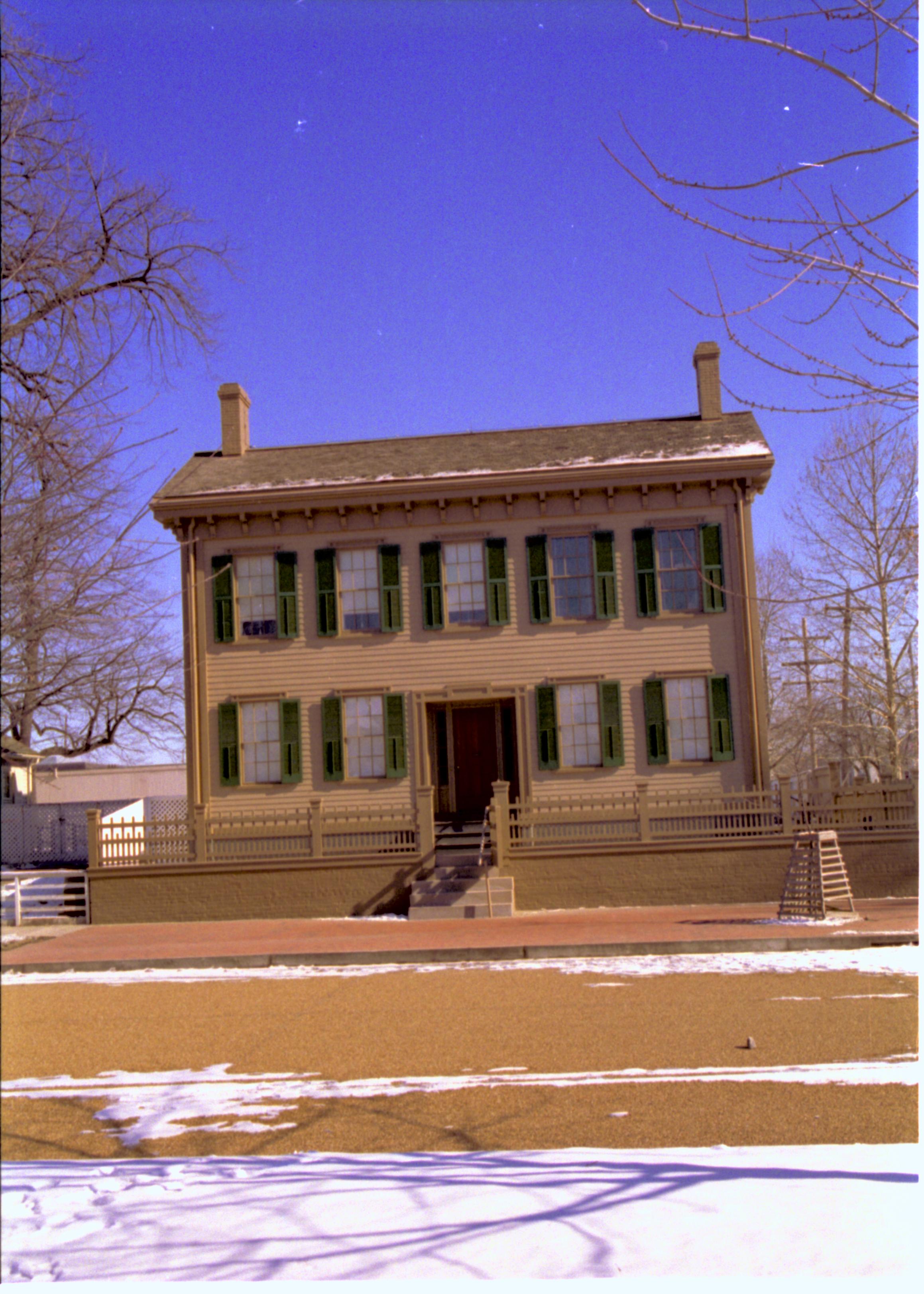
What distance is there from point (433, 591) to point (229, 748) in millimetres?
4134

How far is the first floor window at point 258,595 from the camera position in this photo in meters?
18.2

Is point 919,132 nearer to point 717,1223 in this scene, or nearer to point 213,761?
point 717,1223

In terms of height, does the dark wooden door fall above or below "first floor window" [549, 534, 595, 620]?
below

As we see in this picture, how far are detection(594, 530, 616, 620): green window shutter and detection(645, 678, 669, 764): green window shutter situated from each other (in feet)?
4.25

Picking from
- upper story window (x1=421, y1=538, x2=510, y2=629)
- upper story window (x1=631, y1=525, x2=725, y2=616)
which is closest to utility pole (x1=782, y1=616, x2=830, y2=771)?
upper story window (x1=631, y1=525, x2=725, y2=616)

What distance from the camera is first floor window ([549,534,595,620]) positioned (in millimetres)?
18094

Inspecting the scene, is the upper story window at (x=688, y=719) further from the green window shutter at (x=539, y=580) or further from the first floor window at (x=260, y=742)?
the first floor window at (x=260, y=742)

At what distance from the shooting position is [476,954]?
37.4 feet

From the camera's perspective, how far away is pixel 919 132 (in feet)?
13.2

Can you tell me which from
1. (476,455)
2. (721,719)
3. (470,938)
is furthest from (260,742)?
(721,719)

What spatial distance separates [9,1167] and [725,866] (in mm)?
12383

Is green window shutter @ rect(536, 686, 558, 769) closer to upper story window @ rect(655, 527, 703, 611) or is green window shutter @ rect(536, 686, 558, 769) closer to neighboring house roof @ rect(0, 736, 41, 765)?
upper story window @ rect(655, 527, 703, 611)

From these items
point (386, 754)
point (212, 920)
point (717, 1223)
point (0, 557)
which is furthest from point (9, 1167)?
point (386, 754)

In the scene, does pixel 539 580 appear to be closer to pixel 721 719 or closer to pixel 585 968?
pixel 721 719
